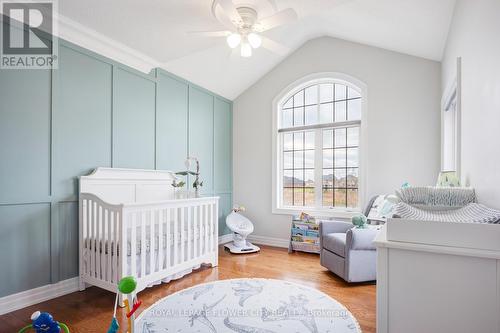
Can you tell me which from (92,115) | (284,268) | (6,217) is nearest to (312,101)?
(284,268)

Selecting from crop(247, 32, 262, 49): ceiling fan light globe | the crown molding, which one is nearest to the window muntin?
crop(247, 32, 262, 49): ceiling fan light globe

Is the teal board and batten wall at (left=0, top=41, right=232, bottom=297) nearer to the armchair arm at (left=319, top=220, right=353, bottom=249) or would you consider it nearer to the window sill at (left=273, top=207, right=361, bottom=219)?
the window sill at (left=273, top=207, right=361, bottom=219)

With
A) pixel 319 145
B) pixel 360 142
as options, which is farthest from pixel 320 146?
pixel 360 142

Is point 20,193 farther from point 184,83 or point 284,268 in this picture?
point 284,268

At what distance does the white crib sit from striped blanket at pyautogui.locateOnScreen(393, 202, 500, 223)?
1894 mm

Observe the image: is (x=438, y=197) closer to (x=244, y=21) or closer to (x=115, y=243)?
(x=244, y=21)

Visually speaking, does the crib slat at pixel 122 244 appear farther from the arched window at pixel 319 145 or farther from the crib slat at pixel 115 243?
the arched window at pixel 319 145

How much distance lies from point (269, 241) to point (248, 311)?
2191 mm

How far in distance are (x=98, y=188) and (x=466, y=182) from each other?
9.68 ft

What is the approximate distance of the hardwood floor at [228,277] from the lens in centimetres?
191

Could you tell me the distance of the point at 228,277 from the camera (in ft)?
9.05

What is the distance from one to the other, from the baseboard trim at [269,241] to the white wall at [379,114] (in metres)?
0.06

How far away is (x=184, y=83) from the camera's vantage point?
3.65 meters

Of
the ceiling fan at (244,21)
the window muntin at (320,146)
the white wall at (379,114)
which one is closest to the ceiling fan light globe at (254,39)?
the ceiling fan at (244,21)
